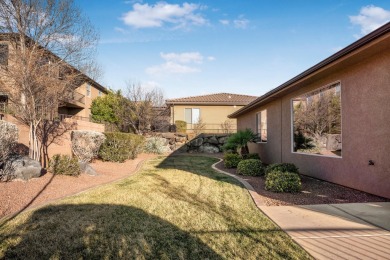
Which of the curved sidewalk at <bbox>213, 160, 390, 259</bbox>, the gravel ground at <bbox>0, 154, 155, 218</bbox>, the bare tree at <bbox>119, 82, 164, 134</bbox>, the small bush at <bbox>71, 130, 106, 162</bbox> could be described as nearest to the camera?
the curved sidewalk at <bbox>213, 160, 390, 259</bbox>

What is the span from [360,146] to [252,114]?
9823 mm

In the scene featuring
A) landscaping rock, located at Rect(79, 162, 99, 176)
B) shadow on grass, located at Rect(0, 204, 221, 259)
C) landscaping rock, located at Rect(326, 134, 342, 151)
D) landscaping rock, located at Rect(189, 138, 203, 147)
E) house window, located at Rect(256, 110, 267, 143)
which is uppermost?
house window, located at Rect(256, 110, 267, 143)

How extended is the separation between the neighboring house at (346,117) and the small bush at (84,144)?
26.4ft

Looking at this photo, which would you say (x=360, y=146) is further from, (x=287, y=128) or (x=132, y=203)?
(x=132, y=203)

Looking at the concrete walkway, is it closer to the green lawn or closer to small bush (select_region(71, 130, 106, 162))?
the green lawn

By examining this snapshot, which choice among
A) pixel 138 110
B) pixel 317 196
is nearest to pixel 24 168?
pixel 317 196

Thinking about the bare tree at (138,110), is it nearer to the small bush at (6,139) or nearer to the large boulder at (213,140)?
the large boulder at (213,140)

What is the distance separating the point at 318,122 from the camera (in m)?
8.52

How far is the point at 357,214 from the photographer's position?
4.78 metres

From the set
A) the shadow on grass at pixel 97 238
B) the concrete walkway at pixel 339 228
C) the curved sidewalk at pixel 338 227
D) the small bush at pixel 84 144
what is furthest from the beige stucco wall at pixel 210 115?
the shadow on grass at pixel 97 238

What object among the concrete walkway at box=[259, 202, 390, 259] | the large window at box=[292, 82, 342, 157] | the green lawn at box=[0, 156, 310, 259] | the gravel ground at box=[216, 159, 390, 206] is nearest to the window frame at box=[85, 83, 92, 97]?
the large window at box=[292, 82, 342, 157]

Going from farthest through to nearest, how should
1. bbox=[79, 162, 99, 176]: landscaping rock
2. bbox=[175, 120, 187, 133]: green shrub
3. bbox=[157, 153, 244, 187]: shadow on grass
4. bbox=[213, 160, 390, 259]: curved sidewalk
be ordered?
bbox=[175, 120, 187, 133]: green shrub
bbox=[157, 153, 244, 187]: shadow on grass
bbox=[79, 162, 99, 176]: landscaping rock
bbox=[213, 160, 390, 259]: curved sidewalk

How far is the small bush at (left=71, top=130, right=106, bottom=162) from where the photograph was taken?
36.3 feet

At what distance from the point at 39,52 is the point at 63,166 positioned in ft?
14.3
